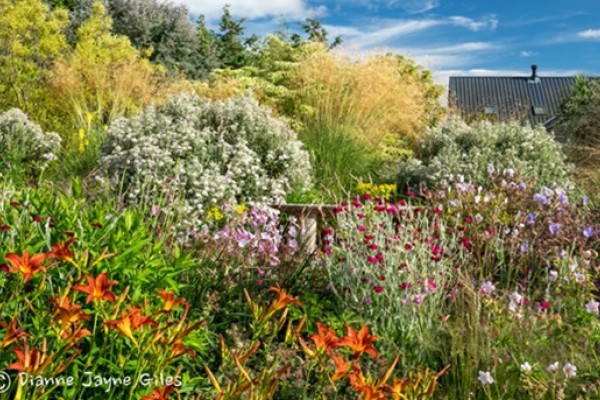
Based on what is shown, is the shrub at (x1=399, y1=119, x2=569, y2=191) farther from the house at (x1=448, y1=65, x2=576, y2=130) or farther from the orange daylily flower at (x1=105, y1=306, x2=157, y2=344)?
the house at (x1=448, y1=65, x2=576, y2=130)

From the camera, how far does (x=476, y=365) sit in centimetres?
300

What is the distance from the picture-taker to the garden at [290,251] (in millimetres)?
2205

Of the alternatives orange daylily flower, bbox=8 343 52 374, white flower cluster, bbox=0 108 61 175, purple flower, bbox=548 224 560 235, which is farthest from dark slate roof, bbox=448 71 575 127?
orange daylily flower, bbox=8 343 52 374

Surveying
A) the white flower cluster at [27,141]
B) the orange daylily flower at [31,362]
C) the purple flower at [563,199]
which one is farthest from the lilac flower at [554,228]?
the white flower cluster at [27,141]

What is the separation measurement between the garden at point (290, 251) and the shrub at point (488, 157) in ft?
0.10

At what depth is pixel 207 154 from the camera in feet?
21.7

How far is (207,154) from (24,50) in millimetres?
7948

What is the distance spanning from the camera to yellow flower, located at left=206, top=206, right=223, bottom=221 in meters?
5.70

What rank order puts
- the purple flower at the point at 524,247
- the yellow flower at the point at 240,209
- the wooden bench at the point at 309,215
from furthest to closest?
the yellow flower at the point at 240,209 → the wooden bench at the point at 309,215 → the purple flower at the point at 524,247

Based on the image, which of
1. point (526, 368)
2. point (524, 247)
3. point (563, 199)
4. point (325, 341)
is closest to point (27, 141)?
point (563, 199)

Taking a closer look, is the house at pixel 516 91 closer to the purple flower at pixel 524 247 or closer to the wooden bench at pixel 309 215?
the wooden bench at pixel 309 215

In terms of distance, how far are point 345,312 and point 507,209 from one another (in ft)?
8.90

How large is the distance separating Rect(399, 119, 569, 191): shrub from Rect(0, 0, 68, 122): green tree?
24.0ft

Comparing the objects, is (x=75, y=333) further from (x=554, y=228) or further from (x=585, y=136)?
(x=585, y=136)
